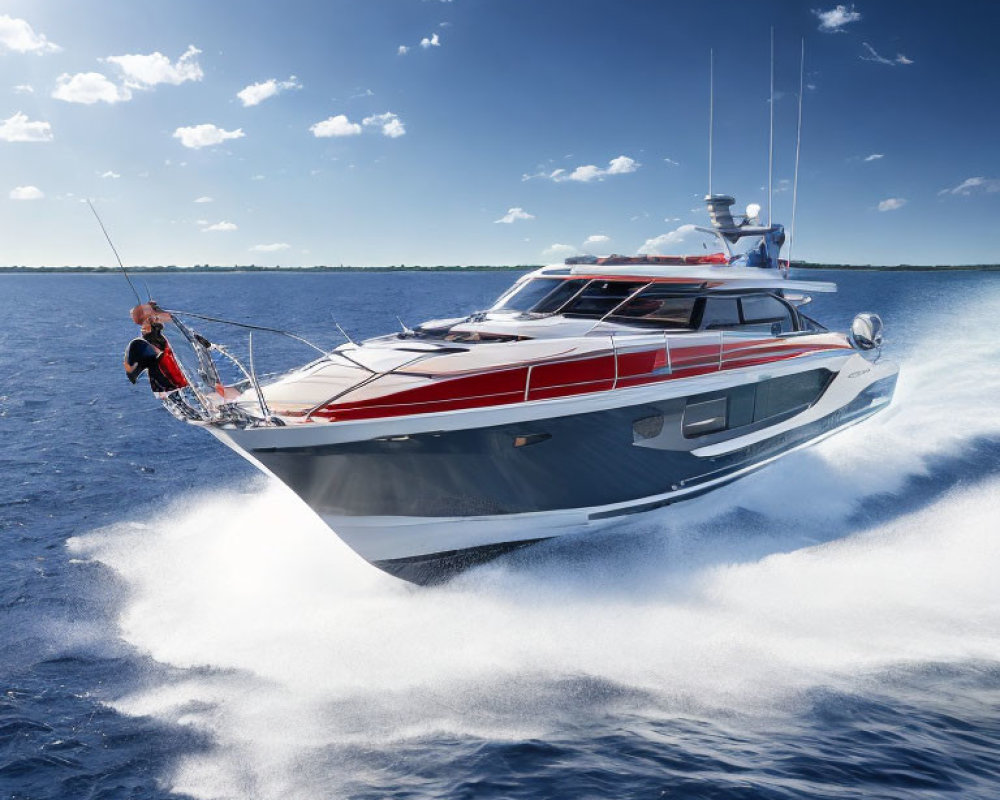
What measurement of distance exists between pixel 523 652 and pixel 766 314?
5234 mm

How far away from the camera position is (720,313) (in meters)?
8.12

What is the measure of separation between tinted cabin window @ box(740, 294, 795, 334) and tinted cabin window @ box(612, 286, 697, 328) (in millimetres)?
917

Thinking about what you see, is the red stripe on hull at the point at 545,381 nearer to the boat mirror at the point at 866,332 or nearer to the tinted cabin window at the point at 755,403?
the tinted cabin window at the point at 755,403

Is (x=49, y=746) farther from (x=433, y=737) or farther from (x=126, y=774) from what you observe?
(x=433, y=737)

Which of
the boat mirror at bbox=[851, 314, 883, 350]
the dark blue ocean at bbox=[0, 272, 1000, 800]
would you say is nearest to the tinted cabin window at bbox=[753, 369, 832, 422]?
the dark blue ocean at bbox=[0, 272, 1000, 800]

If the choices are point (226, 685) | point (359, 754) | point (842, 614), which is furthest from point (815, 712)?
point (226, 685)

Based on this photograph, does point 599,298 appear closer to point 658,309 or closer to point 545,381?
point 658,309

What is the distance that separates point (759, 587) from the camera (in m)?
6.85

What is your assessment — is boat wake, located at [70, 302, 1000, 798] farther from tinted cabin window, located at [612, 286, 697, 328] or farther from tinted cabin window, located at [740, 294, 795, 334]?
tinted cabin window, located at [612, 286, 697, 328]

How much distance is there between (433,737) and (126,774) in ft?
6.28

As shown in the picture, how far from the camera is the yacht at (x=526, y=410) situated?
19.2 ft

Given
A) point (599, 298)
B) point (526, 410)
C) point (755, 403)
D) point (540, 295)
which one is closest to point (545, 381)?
point (526, 410)

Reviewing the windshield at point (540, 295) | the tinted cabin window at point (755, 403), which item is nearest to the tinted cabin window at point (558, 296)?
the windshield at point (540, 295)

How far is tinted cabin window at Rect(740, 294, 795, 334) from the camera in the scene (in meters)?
8.44
